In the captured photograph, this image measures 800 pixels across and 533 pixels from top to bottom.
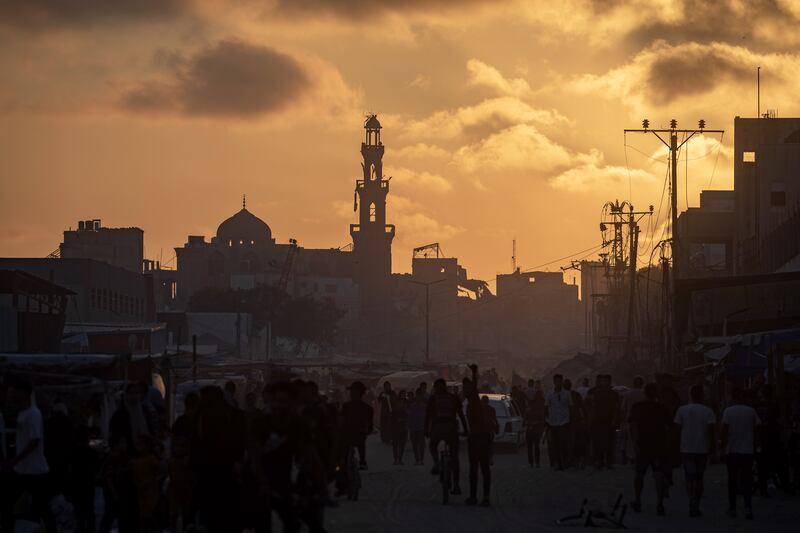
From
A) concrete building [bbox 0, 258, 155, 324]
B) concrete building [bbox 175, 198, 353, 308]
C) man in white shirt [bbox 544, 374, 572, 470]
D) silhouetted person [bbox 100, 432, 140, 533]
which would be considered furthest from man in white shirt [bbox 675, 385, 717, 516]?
concrete building [bbox 175, 198, 353, 308]

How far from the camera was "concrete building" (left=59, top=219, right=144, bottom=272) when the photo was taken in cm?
14075

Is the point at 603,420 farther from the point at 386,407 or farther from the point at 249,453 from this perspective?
the point at 249,453

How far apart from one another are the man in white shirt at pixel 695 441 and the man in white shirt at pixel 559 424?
8923mm

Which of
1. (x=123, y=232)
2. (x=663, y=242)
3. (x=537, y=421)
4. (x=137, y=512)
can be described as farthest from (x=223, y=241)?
(x=137, y=512)

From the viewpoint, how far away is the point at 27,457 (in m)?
14.4

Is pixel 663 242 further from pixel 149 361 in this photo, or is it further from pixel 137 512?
pixel 137 512

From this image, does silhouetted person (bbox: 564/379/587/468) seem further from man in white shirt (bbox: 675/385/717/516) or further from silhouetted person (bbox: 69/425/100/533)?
silhouetted person (bbox: 69/425/100/533)

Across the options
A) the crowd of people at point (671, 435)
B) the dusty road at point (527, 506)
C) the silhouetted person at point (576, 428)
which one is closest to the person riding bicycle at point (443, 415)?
the dusty road at point (527, 506)

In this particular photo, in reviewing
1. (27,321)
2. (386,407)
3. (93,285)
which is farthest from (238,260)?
(386,407)

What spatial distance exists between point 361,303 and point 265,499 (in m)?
160

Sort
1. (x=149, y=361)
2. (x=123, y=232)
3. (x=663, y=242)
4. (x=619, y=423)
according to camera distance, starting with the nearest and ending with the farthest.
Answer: (x=149, y=361) < (x=619, y=423) < (x=663, y=242) < (x=123, y=232)

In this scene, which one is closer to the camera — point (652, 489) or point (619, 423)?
point (652, 489)

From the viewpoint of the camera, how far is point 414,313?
191 meters

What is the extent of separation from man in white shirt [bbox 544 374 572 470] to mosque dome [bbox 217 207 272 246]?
472 feet
